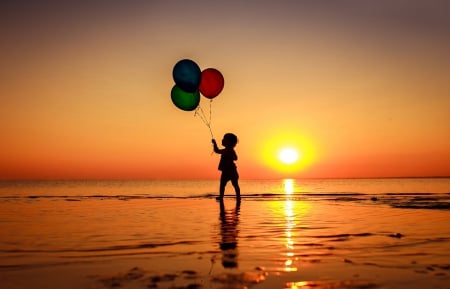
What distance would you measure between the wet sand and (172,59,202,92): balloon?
534 centimetres

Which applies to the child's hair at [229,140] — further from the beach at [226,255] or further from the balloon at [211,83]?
the beach at [226,255]

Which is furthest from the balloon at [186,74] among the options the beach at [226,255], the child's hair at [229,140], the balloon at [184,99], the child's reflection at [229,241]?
→ the beach at [226,255]

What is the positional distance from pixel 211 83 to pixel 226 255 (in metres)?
9.94

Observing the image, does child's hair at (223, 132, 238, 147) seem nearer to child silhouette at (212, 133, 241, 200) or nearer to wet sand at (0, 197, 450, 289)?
child silhouette at (212, 133, 241, 200)

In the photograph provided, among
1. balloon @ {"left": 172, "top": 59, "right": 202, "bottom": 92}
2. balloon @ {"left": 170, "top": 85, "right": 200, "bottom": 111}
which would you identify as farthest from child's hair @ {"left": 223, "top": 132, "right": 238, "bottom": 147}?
balloon @ {"left": 172, "top": 59, "right": 202, "bottom": 92}

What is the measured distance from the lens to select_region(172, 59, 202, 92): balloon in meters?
13.7

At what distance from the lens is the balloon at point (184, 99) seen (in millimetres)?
14523

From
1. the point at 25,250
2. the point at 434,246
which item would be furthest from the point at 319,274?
Result: the point at 25,250

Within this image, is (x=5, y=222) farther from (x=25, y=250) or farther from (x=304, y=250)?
(x=304, y=250)

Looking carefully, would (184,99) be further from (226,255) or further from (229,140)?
(226,255)

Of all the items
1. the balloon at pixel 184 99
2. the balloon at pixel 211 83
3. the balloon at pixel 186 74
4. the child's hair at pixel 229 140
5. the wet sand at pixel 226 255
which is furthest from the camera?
the child's hair at pixel 229 140

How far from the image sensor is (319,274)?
4750mm

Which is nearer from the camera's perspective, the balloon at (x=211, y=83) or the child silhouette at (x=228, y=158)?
the balloon at (x=211, y=83)

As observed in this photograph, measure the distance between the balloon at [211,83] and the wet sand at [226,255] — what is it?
6359mm
